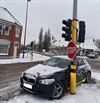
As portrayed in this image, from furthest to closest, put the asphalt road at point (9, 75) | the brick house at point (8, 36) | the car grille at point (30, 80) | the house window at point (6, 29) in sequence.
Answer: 1. the house window at point (6, 29)
2. the brick house at point (8, 36)
3. the asphalt road at point (9, 75)
4. the car grille at point (30, 80)

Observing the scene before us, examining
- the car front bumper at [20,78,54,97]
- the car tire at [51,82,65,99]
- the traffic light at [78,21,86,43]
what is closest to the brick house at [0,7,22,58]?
the traffic light at [78,21,86,43]

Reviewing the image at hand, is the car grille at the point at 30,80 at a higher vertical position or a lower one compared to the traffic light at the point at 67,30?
lower

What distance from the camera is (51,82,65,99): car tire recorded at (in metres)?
7.44

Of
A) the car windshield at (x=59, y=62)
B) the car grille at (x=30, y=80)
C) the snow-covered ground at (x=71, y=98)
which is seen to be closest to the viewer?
the snow-covered ground at (x=71, y=98)

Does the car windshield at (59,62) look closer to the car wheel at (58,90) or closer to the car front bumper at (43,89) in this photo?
the car wheel at (58,90)

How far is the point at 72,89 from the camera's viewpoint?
838 centimetres

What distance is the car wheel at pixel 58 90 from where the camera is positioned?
7.45 metres

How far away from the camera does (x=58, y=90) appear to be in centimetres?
764

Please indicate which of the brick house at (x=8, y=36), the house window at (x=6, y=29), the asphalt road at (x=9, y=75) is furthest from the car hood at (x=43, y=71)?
the house window at (x=6, y=29)

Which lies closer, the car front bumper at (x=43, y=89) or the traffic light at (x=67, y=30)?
the car front bumper at (x=43, y=89)

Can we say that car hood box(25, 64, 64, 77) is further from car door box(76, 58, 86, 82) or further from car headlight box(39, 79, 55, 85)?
car door box(76, 58, 86, 82)

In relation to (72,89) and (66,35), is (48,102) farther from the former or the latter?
(66,35)

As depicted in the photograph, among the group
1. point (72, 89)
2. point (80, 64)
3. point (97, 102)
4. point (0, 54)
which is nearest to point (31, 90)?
point (72, 89)

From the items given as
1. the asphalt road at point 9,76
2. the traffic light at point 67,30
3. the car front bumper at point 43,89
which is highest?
the traffic light at point 67,30
